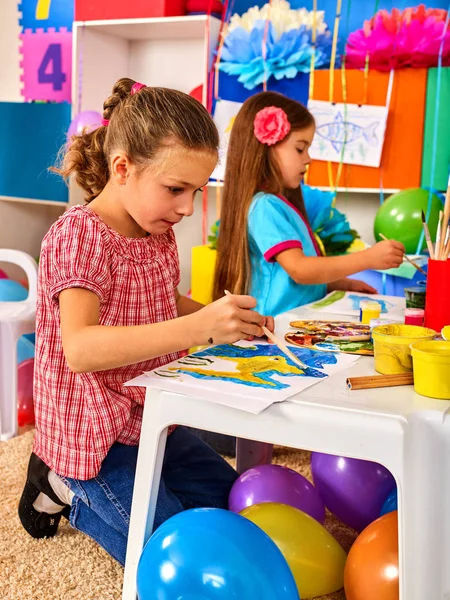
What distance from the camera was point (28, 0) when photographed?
3.25 m

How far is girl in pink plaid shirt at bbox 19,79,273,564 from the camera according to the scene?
1.00 metres

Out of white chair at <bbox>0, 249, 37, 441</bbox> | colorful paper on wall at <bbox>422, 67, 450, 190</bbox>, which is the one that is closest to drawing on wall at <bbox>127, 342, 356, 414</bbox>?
white chair at <bbox>0, 249, 37, 441</bbox>

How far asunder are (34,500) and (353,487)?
60 cm

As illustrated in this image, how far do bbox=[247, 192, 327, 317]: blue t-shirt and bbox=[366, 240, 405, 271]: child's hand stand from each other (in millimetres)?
203

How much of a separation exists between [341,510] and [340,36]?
6.14 ft

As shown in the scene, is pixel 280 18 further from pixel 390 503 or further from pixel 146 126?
pixel 390 503

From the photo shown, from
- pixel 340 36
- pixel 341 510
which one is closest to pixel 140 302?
pixel 341 510

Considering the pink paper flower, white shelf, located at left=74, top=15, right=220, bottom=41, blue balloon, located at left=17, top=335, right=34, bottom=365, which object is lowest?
blue balloon, located at left=17, top=335, right=34, bottom=365

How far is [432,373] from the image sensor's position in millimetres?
890

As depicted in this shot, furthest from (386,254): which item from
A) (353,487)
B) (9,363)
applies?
(9,363)

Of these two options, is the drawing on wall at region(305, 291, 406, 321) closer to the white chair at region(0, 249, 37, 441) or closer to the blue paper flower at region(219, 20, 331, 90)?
the white chair at region(0, 249, 37, 441)

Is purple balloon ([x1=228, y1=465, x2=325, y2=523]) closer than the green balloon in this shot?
Yes

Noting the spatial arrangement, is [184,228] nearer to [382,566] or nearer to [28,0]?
[28,0]

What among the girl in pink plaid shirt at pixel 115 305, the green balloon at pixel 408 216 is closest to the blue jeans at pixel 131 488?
the girl in pink plaid shirt at pixel 115 305
